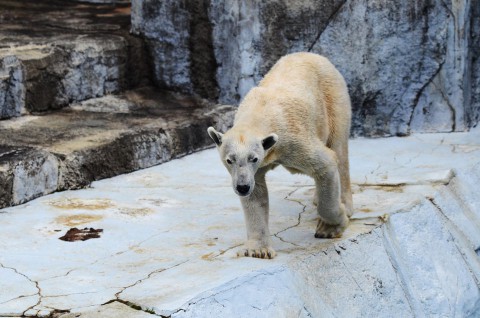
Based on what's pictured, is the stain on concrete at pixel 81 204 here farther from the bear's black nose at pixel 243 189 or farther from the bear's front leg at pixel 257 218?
the bear's black nose at pixel 243 189

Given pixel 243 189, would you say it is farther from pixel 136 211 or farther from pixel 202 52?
pixel 202 52

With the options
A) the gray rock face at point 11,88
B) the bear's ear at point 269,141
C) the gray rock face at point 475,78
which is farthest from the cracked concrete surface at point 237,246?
the gray rock face at point 11,88

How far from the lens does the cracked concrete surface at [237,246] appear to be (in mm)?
4191

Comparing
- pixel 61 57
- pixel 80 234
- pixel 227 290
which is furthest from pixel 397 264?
pixel 61 57

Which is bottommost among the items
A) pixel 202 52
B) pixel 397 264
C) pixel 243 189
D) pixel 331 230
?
pixel 397 264

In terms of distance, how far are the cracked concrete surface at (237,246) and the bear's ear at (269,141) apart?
23.7 inches

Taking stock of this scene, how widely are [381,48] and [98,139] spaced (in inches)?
105

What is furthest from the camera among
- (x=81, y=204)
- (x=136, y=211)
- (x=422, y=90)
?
(x=422, y=90)

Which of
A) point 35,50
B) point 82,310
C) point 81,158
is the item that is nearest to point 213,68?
point 35,50

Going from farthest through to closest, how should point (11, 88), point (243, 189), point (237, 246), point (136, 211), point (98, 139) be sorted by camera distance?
1. point (11, 88)
2. point (98, 139)
3. point (136, 211)
4. point (237, 246)
5. point (243, 189)

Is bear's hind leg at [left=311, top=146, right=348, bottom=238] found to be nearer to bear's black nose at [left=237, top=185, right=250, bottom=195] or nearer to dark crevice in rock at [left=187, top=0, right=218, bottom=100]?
bear's black nose at [left=237, top=185, right=250, bottom=195]

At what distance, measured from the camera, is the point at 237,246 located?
198 inches

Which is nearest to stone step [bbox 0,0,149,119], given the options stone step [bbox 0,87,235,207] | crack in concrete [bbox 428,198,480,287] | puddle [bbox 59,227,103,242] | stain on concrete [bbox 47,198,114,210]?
stone step [bbox 0,87,235,207]

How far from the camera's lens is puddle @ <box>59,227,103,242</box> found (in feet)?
17.1
